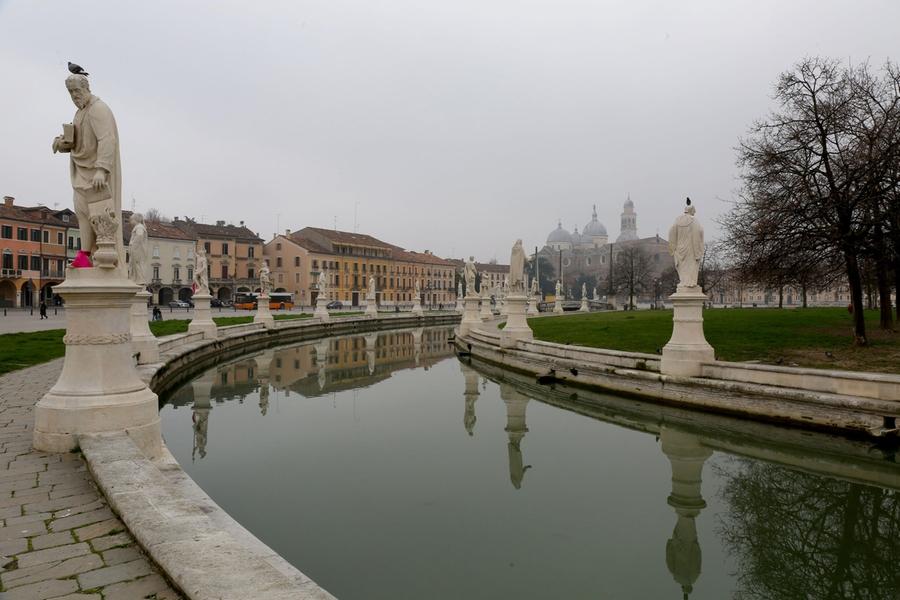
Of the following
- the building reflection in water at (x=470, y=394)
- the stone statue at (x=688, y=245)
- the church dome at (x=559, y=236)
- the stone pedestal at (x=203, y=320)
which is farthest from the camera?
the church dome at (x=559, y=236)

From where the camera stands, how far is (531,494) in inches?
259

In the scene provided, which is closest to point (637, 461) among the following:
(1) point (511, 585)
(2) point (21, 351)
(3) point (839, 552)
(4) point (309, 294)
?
(3) point (839, 552)

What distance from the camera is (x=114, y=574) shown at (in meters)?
3.04

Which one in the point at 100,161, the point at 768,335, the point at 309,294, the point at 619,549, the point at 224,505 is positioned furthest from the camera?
the point at 309,294

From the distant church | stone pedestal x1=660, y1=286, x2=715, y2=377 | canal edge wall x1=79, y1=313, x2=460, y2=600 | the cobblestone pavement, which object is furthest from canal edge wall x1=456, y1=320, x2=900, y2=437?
the distant church

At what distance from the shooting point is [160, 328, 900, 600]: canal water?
4672 millimetres

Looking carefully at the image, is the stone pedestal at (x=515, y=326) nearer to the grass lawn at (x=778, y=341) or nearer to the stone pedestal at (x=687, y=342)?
the grass lawn at (x=778, y=341)

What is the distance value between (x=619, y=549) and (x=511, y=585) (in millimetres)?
1326

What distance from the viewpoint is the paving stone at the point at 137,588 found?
2801mm

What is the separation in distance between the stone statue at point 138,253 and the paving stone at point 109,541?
35.9ft

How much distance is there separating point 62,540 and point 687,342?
11173 mm

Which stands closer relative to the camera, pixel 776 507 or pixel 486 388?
pixel 776 507

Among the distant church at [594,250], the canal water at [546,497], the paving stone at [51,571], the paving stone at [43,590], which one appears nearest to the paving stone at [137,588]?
the paving stone at [43,590]

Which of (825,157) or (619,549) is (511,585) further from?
(825,157)
